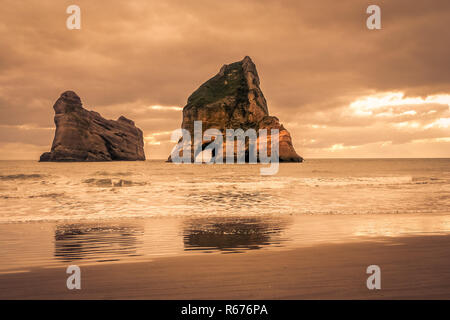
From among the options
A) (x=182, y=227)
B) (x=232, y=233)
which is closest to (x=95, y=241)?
(x=182, y=227)

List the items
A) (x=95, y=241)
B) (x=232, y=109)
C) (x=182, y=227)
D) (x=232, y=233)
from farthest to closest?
(x=232, y=109), (x=182, y=227), (x=232, y=233), (x=95, y=241)

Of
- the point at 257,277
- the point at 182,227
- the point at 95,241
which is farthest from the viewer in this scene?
the point at 182,227

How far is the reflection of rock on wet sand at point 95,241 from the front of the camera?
26.4ft

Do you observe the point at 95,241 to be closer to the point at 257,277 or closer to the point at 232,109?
the point at 257,277

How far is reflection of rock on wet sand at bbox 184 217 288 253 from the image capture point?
8.87 meters

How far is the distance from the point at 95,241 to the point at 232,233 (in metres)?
3.92

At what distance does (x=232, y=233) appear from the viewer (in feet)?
35.6

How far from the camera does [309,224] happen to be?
12.5 metres

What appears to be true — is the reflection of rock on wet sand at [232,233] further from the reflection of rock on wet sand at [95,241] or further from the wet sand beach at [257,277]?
the reflection of rock on wet sand at [95,241]

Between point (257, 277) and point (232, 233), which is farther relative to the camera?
point (232, 233)

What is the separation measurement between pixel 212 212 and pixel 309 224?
531cm

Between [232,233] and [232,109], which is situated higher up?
[232,109]

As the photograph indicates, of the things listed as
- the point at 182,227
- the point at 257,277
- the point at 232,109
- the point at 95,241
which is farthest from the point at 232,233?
the point at 232,109

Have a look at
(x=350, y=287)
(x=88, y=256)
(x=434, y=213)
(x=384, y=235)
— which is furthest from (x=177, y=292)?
(x=434, y=213)
